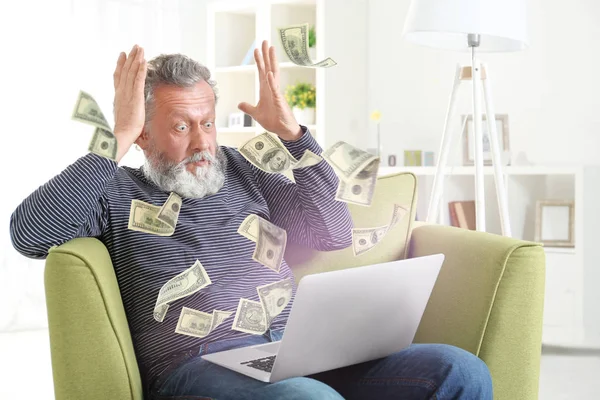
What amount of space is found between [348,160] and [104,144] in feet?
2.05

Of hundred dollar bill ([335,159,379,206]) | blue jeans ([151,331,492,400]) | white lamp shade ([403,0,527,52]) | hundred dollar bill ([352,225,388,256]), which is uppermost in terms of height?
white lamp shade ([403,0,527,52])

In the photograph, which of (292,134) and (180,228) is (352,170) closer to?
(292,134)

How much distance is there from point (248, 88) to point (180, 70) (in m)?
3.38

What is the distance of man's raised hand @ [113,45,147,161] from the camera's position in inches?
76.0

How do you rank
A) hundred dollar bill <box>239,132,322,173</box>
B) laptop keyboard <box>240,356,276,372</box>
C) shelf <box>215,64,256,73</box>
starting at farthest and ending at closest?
shelf <box>215,64,256,73</box> → hundred dollar bill <box>239,132,322,173</box> → laptop keyboard <box>240,356,276,372</box>

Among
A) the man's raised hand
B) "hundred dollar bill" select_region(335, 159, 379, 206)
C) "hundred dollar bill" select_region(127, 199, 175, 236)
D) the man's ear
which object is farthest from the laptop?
the man's ear

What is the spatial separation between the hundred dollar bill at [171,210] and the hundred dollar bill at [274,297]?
268 millimetres

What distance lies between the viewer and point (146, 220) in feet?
6.31

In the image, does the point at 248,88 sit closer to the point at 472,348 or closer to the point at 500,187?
the point at 500,187

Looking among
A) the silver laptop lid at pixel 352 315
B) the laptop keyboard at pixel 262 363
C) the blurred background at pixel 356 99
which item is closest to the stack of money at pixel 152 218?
the laptop keyboard at pixel 262 363

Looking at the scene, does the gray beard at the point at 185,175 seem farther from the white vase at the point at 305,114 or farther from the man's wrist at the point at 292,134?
the white vase at the point at 305,114

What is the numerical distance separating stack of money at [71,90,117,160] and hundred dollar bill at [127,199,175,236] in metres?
0.15

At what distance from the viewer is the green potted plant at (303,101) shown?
4.88 metres

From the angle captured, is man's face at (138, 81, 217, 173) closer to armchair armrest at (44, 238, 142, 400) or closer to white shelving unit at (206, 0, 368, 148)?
armchair armrest at (44, 238, 142, 400)
